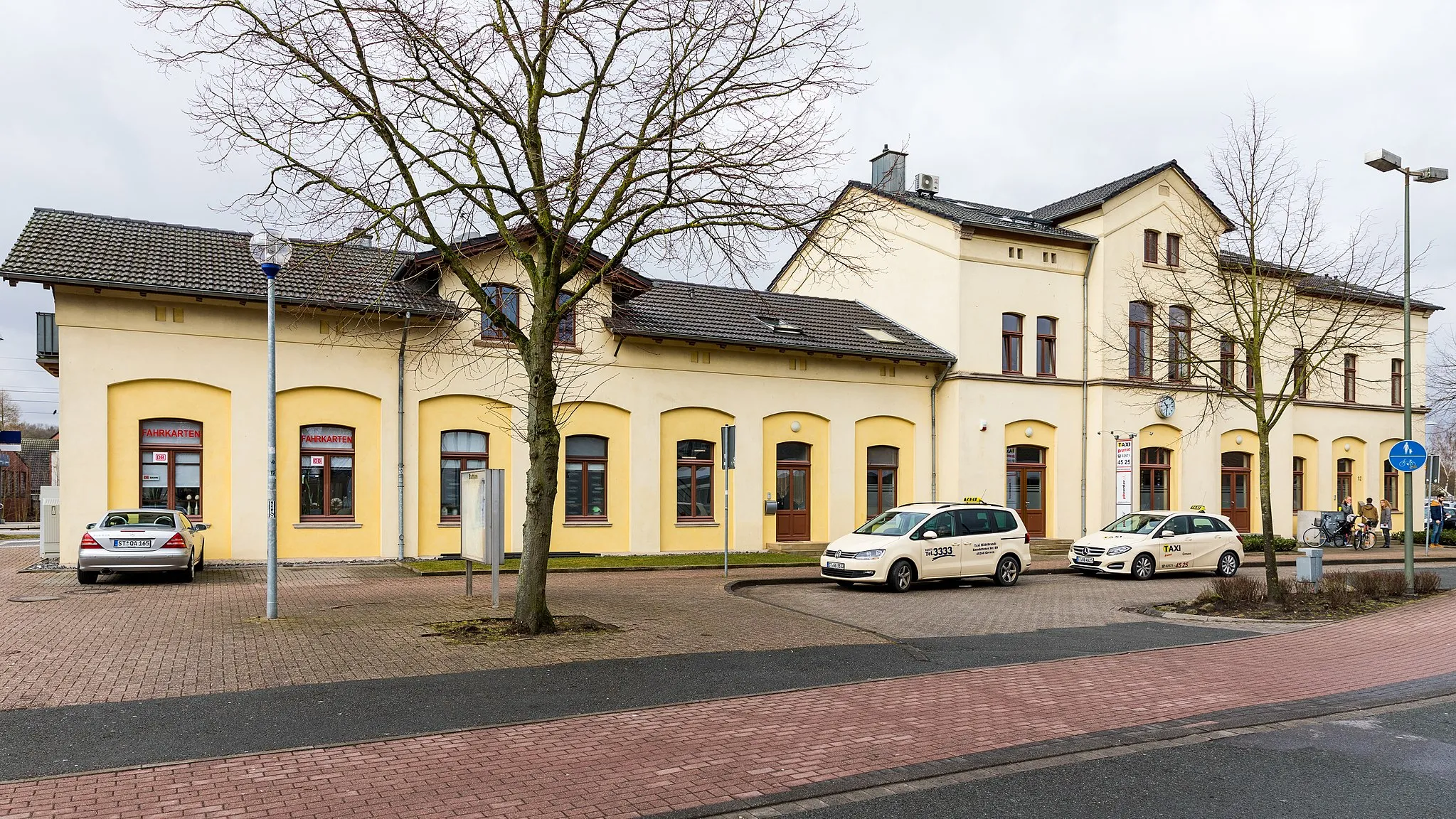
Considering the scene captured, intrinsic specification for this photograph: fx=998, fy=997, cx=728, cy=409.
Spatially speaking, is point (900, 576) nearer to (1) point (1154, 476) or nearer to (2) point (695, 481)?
(2) point (695, 481)

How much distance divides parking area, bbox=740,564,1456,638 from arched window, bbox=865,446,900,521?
674 centimetres

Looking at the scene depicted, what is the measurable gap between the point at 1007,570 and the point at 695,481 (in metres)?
8.83

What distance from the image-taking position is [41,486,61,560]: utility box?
1953cm

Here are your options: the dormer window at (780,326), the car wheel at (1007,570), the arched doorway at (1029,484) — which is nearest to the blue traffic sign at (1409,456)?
the car wheel at (1007,570)

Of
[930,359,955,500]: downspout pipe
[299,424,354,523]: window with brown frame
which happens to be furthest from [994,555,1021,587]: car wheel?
[299,424,354,523]: window with brown frame

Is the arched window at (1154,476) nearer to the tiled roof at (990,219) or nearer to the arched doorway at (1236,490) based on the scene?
the arched doorway at (1236,490)

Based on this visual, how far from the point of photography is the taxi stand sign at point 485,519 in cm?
1327

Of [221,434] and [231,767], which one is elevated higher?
[221,434]

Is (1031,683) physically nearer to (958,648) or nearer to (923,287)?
(958,648)

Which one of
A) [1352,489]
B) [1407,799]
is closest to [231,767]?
[1407,799]

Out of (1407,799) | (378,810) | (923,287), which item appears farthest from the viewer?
(923,287)

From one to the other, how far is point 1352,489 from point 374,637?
36924mm

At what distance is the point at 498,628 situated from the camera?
39.1ft

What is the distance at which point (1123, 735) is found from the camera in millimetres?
7668
